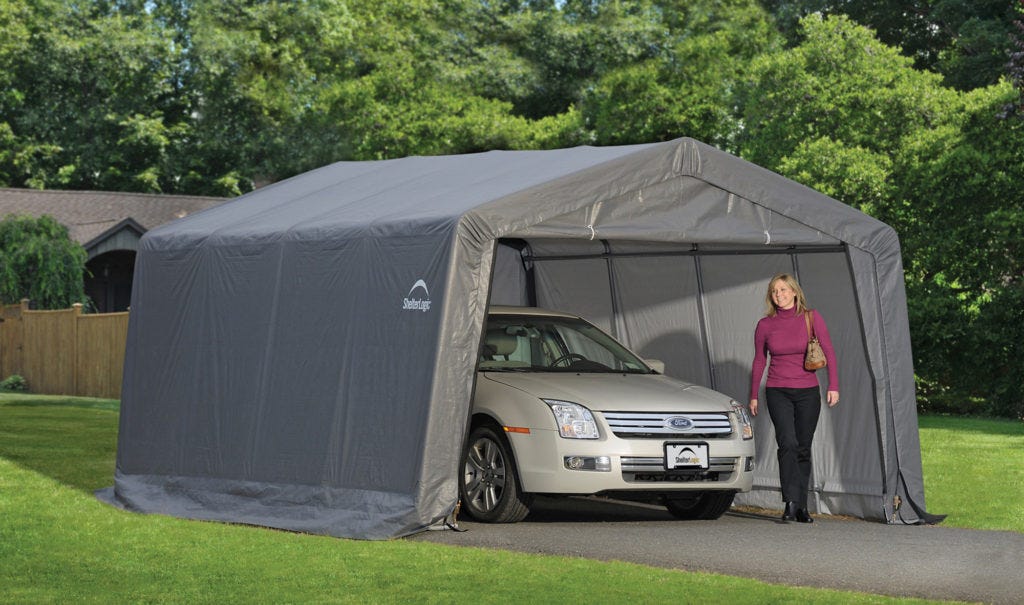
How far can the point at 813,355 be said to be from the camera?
41.3 ft

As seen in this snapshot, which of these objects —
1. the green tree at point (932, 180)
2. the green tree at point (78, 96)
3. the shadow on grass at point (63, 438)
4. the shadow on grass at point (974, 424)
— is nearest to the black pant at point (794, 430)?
the shadow on grass at point (63, 438)

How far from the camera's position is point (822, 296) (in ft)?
45.7

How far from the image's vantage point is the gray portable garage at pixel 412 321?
37.2ft

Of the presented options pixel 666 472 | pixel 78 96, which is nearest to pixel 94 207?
pixel 78 96

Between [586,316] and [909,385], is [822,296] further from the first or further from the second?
[586,316]

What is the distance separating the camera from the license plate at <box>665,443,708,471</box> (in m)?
11.9

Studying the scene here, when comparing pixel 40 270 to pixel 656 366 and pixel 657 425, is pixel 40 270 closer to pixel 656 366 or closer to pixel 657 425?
pixel 656 366

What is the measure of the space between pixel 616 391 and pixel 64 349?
2200cm

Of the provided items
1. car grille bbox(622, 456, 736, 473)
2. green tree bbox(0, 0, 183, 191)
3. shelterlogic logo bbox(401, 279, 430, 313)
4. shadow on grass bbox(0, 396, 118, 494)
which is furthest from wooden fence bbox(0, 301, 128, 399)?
car grille bbox(622, 456, 736, 473)

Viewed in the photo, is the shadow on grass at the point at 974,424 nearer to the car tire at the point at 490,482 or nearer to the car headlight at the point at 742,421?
the car headlight at the point at 742,421

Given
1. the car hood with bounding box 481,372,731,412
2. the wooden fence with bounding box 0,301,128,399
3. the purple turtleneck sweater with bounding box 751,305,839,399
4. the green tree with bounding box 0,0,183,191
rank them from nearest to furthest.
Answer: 1. the car hood with bounding box 481,372,731,412
2. the purple turtleneck sweater with bounding box 751,305,839,399
3. the wooden fence with bounding box 0,301,128,399
4. the green tree with bounding box 0,0,183,191

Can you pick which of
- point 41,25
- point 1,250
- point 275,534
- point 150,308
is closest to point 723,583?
point 275,534

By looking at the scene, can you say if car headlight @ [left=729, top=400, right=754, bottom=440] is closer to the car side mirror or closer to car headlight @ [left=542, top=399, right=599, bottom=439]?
the car side mirror

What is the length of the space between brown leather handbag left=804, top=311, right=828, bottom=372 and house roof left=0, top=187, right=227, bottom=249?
3221cm
